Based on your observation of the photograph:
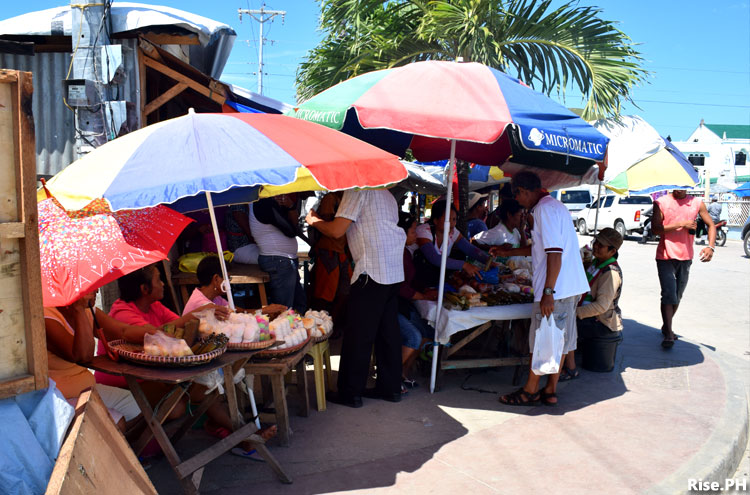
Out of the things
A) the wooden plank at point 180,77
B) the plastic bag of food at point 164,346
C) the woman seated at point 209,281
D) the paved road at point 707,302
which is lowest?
the paved road at point 707,302

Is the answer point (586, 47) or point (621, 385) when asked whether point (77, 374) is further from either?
point (586, 47)

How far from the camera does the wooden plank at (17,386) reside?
6.72 feet

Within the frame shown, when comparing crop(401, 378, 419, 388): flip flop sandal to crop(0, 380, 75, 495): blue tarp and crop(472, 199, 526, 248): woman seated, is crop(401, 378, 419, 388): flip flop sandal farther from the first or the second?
crop(0, 380, 75, 495): blue tarp

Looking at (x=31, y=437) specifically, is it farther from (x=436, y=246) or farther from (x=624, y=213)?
(x=624, y=213)

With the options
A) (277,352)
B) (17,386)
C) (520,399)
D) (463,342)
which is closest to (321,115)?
(277,352)

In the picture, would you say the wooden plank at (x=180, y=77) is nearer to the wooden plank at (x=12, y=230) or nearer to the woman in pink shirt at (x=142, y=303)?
the woman in pink shirt at (x=142, y=303)

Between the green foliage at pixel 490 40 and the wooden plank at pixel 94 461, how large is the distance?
7409 millimetres

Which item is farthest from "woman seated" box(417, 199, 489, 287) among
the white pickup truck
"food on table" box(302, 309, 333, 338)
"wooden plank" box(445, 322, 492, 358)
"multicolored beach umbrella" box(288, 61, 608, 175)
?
the white pickup truck

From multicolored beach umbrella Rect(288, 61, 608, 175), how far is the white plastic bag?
1.43 m

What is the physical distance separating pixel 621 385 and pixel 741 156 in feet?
124

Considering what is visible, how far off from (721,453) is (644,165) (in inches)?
141

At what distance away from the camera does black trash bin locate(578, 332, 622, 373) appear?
19.6ft

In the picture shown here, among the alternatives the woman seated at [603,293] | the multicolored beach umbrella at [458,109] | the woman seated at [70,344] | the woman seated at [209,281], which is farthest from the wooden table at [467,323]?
the woman seated at [70,344]

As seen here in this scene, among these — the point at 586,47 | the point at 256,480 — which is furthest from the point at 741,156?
the point at 256,480
